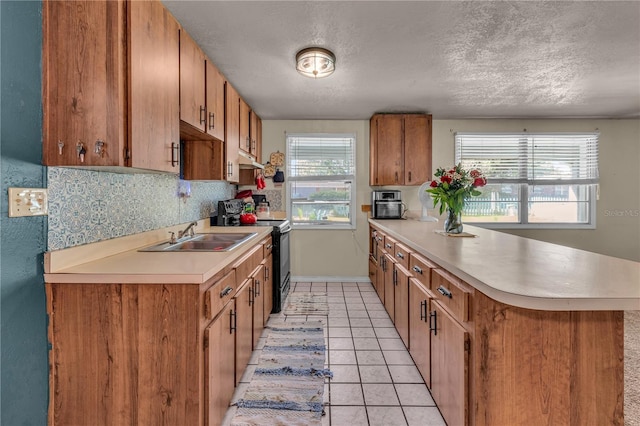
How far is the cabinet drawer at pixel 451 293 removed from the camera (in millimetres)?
1401

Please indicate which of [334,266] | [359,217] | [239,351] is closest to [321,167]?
[359,217]

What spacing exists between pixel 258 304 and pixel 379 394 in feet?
3.58

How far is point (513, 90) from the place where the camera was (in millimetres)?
3312

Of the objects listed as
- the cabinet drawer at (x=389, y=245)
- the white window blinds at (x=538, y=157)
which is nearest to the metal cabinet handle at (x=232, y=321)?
the cabinet drawer at (x=389, y=245)

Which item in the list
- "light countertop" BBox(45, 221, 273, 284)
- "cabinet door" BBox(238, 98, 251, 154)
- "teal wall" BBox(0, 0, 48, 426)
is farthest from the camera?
"cabinet door" BBox(238, 98, 251, 154)

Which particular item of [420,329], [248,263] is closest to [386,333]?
[420,329]

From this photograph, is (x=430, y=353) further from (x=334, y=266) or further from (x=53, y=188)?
(x=334, y=266)

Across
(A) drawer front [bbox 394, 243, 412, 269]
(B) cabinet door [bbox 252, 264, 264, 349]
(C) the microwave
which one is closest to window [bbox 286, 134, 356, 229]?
(C) the microwave

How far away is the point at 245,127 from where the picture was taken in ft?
11.8

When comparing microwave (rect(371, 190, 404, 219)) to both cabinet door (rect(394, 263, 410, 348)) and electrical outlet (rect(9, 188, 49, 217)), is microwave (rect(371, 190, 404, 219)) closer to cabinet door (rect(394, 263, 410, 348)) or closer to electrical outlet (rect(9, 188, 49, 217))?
cabinet door (rect(394, 263, 410, 348))

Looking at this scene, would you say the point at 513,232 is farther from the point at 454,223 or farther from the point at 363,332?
the point at 363,332

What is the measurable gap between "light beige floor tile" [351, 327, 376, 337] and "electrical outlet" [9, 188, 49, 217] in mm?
2326

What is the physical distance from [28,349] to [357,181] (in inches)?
150

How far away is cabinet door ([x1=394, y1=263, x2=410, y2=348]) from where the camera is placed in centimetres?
243
